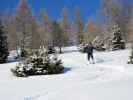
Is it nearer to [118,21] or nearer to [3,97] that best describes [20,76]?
[3,97]

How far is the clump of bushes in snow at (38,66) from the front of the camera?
18938mm

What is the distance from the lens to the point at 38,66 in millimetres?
19359

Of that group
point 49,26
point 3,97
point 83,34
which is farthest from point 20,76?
point 83,34

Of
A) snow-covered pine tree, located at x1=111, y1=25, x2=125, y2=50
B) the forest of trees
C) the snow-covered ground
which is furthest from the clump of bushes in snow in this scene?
snow-covered pine tree, located at x1=111, y1=25, x2=125, y2=50

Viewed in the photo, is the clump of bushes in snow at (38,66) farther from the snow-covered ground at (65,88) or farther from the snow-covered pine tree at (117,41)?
the snow-covered pine tree at (117,41)

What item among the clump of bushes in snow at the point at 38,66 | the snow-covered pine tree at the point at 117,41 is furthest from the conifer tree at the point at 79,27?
the clump of bushes in snow at the point at 38,66

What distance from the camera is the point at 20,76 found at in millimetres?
18625

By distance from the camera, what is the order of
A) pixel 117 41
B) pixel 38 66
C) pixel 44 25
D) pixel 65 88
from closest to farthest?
pixel 65 88, pixel 38 66, pixel 117 41, pixel 44 25

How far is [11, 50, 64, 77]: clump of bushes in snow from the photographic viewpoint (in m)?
18.9

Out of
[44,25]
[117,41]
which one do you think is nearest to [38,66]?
[117,41]

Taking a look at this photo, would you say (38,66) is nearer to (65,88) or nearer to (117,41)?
(65,88)

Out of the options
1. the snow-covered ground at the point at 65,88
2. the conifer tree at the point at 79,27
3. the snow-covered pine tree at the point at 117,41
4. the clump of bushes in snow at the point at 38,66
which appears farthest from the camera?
the conifer tree at the point at 79,27

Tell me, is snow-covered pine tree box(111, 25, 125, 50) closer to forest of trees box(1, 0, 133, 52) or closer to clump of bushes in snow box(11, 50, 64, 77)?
forest of trees box(1, 0, 133, 52)

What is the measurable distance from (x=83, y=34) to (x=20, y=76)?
167ft
